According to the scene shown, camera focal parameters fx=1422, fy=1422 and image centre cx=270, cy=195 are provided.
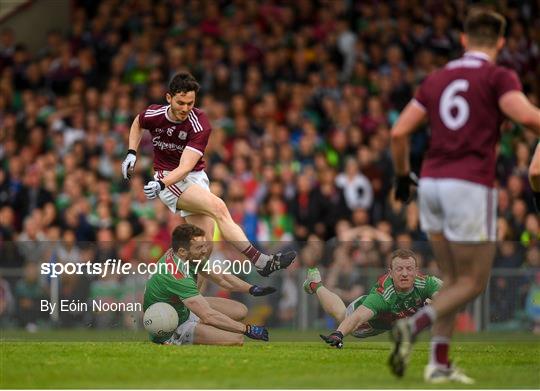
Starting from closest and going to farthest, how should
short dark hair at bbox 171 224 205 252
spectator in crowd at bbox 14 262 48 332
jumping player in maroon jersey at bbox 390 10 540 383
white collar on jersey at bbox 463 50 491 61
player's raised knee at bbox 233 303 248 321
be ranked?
jumping player in maroon jersey at bbox 390 10 540 383, white collar on jersey at bbox 463 50 491 61, short dark hair at bbox 171 224 205 252, player's raised knee at bbox 233 303 248 321, spectator in crowd at bbox 14 262 48 332

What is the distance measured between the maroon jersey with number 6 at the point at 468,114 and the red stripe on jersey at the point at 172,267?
14.0 ft

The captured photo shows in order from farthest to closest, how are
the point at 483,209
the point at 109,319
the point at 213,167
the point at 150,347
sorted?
the point at 213,167
the point at 109,319
the point at 150,347
the point at 483,209

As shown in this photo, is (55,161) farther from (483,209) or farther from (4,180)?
(483,209)

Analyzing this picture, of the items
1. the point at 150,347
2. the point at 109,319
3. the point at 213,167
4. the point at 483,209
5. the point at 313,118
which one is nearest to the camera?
the point at 483,209

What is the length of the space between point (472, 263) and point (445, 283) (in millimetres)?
360

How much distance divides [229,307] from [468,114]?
15.6ft

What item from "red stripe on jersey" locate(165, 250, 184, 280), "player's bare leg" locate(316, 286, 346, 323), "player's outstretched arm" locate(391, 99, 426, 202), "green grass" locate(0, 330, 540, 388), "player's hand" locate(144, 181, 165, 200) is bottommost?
"green grass" locate(0, 330, 540, 388)

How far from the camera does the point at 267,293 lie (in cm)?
1426

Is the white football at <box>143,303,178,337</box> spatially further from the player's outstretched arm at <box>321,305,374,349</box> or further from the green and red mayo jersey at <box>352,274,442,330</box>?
the green and red mayo jersey at <box>352,274,442,330</box>

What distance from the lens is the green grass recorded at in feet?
33.3

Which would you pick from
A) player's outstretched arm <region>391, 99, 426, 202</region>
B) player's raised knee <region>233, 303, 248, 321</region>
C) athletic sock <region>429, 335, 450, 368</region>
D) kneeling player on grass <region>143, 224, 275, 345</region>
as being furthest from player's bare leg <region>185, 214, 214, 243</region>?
athletic sock <region>429, 335, 450, 368</region>

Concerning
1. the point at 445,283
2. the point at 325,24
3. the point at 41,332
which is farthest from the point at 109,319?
the point at 325,24

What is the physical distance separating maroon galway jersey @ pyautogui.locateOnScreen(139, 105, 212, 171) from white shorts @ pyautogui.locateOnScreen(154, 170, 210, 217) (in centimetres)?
8

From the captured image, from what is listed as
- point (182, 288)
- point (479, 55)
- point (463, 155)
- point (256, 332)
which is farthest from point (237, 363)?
point (479, 55)
